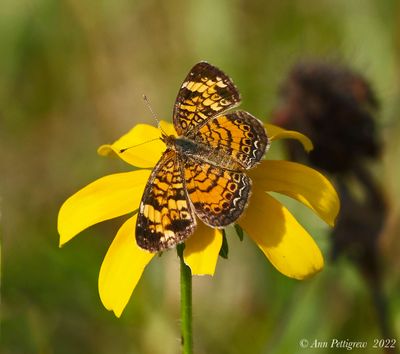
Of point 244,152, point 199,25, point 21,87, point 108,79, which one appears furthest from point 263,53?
point 244,152

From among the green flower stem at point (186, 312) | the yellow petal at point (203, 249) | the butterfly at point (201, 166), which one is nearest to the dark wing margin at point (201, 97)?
the butterfly at point (201, 166)

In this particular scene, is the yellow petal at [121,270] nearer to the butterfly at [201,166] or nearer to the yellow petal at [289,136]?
the butterfly at [201,166]

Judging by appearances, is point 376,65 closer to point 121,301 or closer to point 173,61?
point 173,61

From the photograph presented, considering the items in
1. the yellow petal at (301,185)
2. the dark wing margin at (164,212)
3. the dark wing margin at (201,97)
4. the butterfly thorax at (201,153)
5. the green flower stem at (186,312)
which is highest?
the dark wing margin at (201,97)

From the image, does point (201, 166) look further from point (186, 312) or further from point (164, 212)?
point (186, 312)

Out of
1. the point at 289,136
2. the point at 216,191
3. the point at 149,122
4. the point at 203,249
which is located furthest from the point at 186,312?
the point at 149,122

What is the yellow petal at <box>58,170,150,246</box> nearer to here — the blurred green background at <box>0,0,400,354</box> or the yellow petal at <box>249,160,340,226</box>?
the yellow petal at <box>249,160,340,226</box>

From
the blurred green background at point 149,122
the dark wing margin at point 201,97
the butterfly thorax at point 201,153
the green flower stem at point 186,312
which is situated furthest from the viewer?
the blurred green background at point 149,122

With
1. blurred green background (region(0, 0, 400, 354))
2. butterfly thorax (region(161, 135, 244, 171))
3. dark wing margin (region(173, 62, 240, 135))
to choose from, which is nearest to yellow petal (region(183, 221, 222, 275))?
butterfly thorax (region(161, 135, 244, 171))

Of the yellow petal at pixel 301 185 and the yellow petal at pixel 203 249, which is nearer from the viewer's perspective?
the yellow petal at pixel 203 249
